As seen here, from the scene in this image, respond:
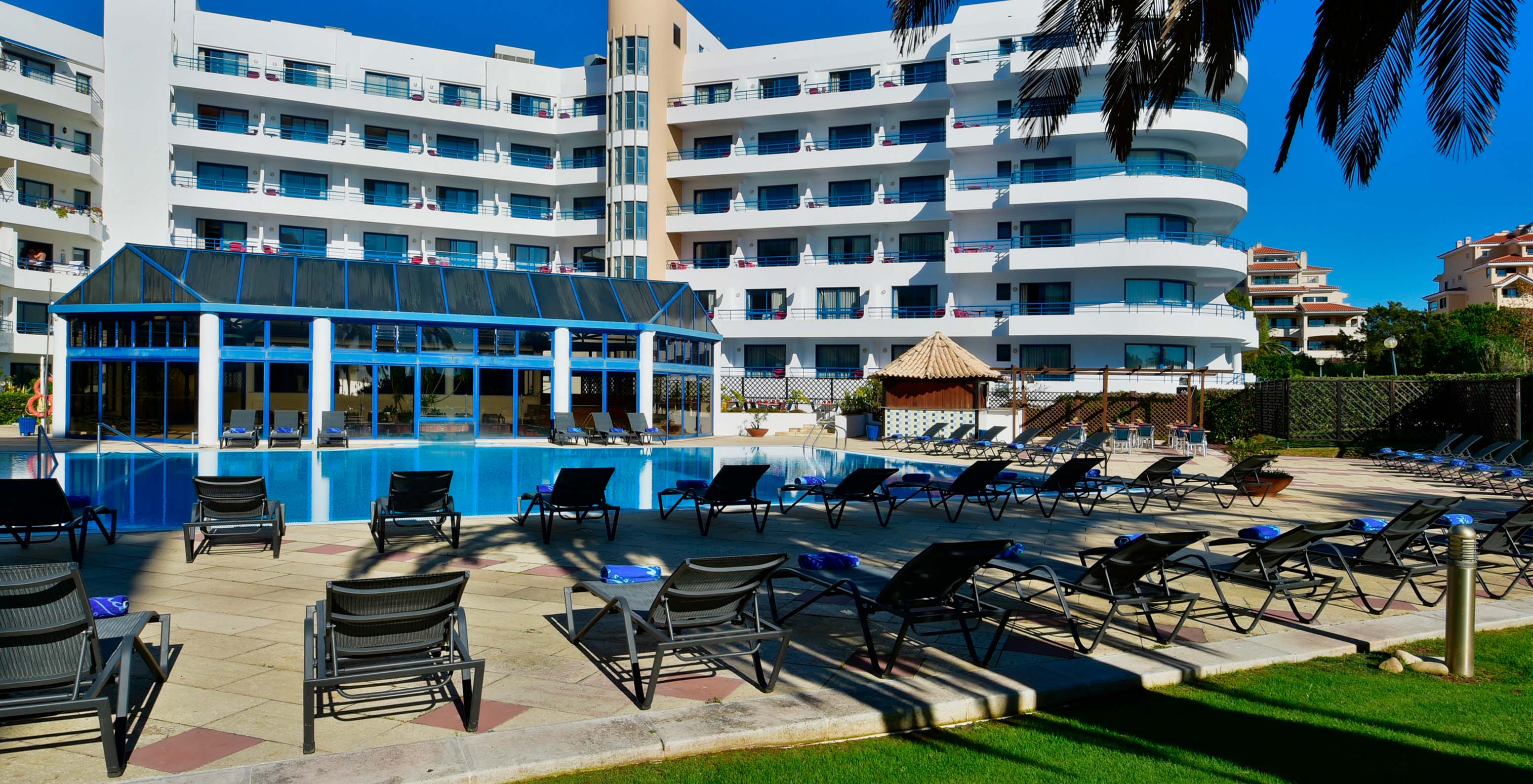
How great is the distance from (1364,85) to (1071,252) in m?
29.6

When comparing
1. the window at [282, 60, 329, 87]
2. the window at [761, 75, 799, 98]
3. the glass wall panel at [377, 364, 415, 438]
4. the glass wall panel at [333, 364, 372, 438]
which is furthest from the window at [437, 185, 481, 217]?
the glass wall panel at [333, 364, 372, 438]

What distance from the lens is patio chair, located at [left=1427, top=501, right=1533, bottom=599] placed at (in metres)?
7.33

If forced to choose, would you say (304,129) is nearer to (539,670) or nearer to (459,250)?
(459,250)

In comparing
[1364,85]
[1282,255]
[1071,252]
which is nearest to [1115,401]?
[1071,252]

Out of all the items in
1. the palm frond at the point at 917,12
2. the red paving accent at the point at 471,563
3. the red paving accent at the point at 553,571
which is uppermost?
the palm frond at the point at 917,12

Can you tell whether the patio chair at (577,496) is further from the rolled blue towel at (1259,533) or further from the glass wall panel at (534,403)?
the glass wall panel at (534,403)

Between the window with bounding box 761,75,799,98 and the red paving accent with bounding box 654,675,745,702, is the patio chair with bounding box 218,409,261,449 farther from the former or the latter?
the window with bounding box 761,75,799,98

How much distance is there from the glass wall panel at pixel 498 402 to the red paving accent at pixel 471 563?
17281mm

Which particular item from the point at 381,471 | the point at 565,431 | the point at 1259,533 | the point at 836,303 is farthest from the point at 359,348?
the point at 836,303

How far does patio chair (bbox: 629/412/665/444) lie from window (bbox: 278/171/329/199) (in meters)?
22.2

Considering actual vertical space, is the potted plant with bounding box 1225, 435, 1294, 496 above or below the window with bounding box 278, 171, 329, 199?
below

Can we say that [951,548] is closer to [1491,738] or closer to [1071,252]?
[1491,738]

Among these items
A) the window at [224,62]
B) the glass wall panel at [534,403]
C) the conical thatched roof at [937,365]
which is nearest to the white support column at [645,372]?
the glass wall panel at [534,403]

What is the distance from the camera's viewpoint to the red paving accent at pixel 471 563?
314 inches
